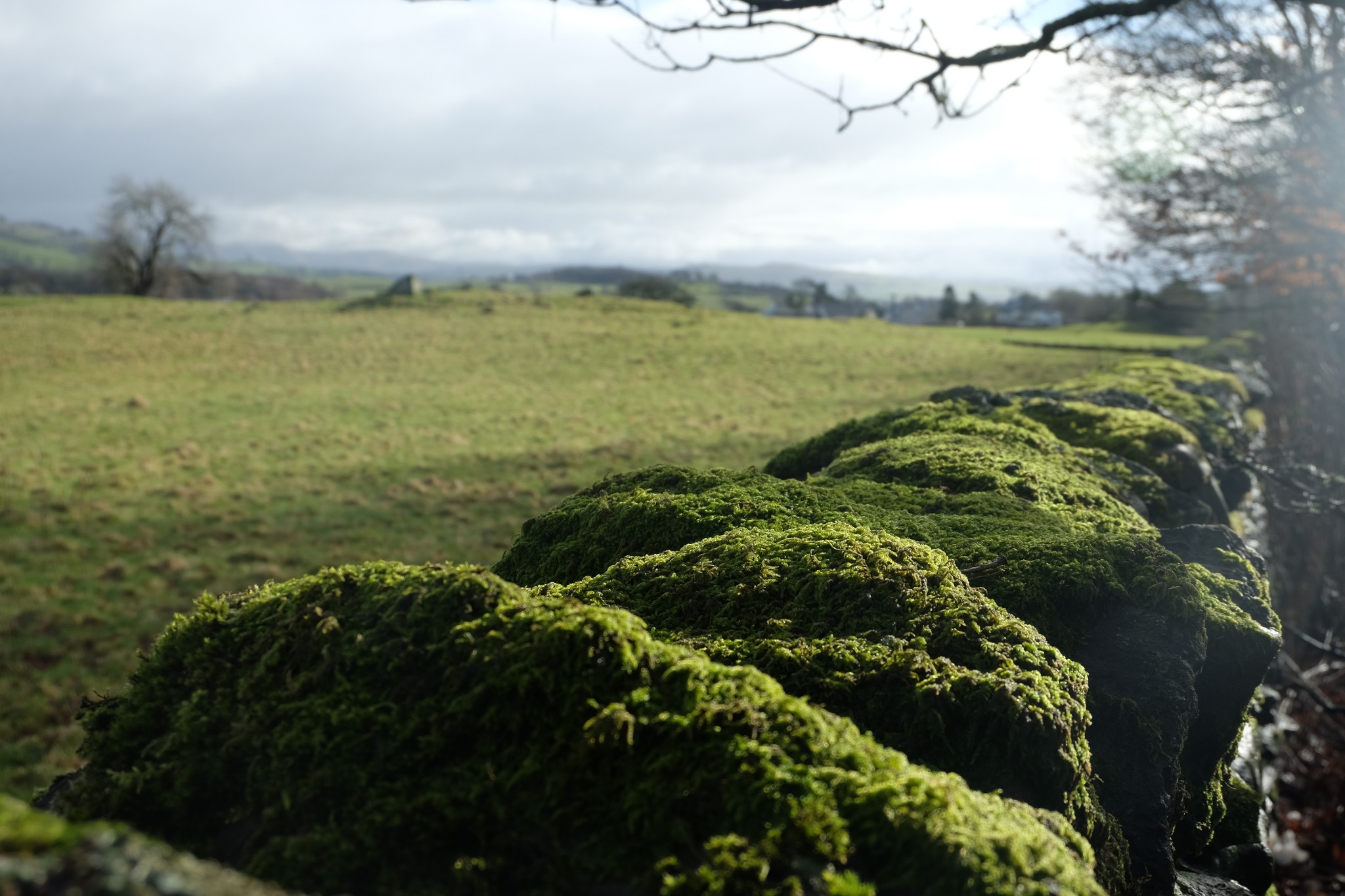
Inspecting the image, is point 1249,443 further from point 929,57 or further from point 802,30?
point 802,30

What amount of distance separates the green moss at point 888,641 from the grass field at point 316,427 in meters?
6.20

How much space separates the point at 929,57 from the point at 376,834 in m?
5.25

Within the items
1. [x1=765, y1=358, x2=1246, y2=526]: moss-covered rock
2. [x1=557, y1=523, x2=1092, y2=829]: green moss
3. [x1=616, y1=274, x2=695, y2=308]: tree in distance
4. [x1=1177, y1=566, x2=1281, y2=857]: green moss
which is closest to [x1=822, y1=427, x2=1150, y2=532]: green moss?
[x1=765, y1=358, x2=1246, y2=526]: moss-covered rock

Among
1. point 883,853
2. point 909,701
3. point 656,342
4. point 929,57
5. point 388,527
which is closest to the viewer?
point 883,853

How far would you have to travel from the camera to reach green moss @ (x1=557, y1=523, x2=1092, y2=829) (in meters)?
1.78

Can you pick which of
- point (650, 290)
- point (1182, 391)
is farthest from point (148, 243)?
point (1182, 391)

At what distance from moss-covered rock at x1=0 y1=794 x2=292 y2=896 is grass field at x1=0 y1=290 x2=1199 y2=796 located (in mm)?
6564

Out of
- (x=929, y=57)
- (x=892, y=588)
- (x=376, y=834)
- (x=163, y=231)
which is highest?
(x=163, y=231)

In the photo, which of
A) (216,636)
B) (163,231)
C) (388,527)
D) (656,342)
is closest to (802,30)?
(216,636)

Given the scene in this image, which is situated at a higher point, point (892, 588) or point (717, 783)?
point (892, 588)

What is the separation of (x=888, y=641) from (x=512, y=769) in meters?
1.00

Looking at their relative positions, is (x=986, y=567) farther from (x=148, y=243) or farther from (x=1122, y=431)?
(x=148, y=243)

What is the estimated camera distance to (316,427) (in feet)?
58.3

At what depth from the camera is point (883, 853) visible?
1336mm
